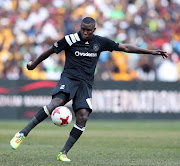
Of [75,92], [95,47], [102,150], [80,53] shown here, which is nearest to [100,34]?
[102,150]

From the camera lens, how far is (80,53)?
7695mm

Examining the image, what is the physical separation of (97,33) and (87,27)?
1281 cm

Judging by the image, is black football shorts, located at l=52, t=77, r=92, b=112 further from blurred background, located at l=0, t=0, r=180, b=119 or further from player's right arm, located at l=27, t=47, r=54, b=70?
blurred background, located at l=0, t=0, r=180, b=119

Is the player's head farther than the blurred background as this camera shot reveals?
No

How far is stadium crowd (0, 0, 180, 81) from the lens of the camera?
1942 centimetres

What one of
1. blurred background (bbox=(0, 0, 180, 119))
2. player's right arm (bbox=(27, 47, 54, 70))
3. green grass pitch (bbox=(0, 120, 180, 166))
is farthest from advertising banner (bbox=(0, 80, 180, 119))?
player's right arm (bbox=(27, 47, 54, 70))

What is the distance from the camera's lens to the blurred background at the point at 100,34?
19.3m

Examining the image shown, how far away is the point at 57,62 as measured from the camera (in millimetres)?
19562

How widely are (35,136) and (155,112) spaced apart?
7.99 m

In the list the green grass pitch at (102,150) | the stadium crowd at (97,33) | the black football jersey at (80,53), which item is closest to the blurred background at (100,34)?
the stadium crowd at (97,33)

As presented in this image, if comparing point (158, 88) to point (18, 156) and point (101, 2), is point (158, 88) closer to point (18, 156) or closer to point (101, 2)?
point (101, 2)

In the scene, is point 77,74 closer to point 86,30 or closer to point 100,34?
point 86,30

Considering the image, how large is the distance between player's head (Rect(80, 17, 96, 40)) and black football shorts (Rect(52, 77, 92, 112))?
748 millimetres

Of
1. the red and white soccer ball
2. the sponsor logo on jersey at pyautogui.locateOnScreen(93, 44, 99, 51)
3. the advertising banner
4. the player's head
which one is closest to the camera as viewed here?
the red and white soccer ball
